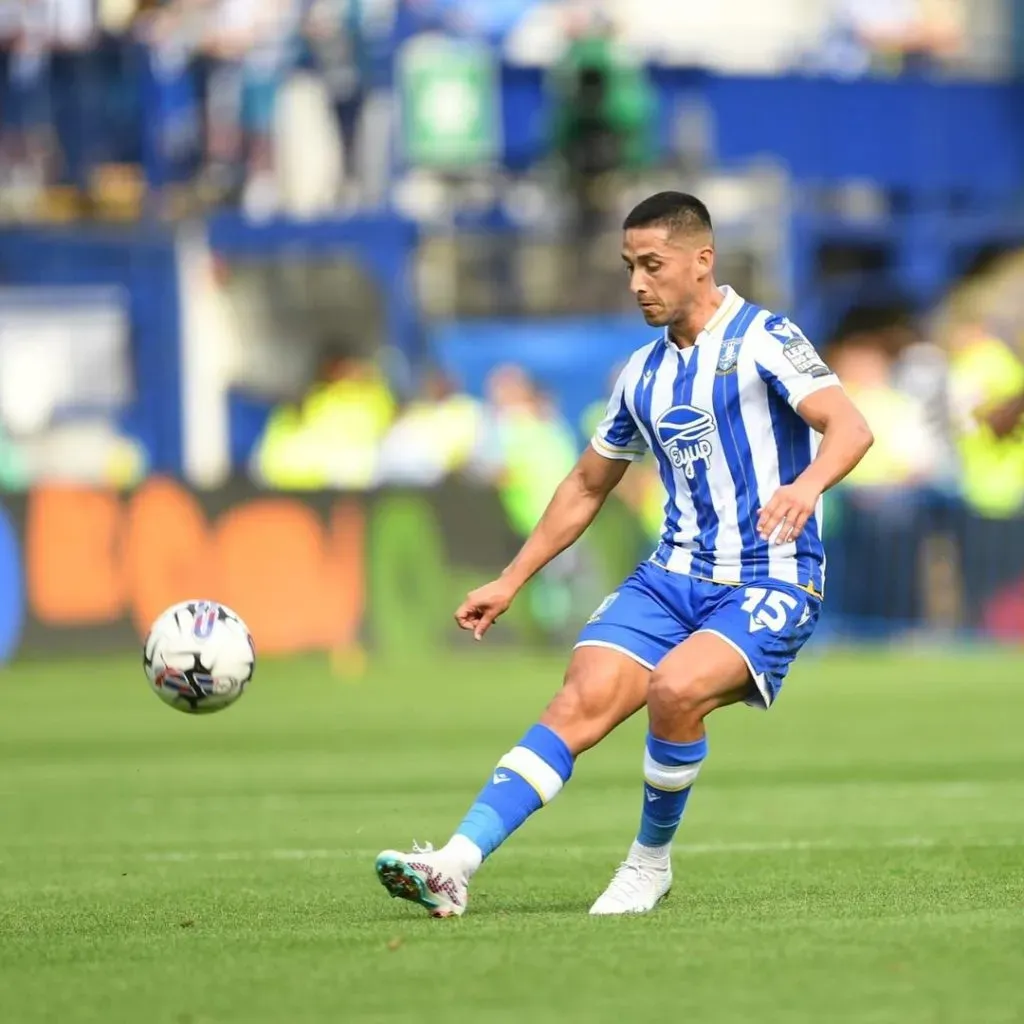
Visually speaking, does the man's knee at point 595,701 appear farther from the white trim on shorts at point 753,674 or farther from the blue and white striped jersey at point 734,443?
the blue and white striped jersey at point 734,443

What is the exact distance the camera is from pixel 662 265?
24.7 ft

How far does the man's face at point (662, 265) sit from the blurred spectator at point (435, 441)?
13.3 meters

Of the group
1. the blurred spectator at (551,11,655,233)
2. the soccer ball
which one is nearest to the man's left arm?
the soccer ball

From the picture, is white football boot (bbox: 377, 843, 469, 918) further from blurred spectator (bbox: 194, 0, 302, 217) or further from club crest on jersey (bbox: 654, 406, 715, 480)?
blurred spectator (bbox: 194, 0, 302, 217)

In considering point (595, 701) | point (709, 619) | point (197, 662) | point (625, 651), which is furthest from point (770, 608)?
point (197, 662)

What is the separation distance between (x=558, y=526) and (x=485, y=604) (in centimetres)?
38

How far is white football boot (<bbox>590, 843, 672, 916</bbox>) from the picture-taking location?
7.47 m

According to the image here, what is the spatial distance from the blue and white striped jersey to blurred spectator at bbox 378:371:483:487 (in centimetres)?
1327

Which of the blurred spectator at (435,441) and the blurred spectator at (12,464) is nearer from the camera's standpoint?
the blurred spectator at (435,441)

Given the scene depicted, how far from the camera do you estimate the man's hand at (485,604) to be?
305 inches

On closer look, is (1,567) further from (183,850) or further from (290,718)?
(183,850)

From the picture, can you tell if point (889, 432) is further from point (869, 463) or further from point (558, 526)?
point (558, 526)

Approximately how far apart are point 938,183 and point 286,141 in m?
8.11

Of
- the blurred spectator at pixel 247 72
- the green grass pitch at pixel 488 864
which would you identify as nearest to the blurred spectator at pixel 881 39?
the blurred spectator at pixel 247 72
